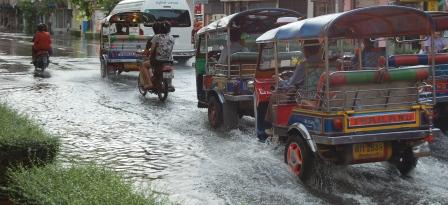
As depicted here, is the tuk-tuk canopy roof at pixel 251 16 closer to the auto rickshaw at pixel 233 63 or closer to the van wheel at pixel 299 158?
the auto rickshaw at pixel 233 63

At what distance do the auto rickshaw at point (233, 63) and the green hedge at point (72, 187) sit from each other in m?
5.07

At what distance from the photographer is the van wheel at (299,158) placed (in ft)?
22.4

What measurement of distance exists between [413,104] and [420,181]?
0.89 metres

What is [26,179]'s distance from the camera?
4840 millimetres

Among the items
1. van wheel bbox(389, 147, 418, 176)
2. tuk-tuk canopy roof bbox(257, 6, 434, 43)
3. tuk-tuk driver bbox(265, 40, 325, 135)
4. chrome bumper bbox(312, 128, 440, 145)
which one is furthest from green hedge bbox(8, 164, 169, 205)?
van wheel bbox(389, 147, 418, 176)

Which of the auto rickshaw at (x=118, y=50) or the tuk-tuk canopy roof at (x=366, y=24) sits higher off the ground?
the tuk-tuk canopy roof at (x=366, y=24)

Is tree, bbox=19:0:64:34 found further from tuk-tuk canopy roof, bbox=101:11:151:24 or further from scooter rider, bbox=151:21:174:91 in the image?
scooter rider, bbox=151:21:174:91

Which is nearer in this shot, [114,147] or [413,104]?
[413,104]

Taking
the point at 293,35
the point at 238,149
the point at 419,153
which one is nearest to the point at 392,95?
the point at 419,153

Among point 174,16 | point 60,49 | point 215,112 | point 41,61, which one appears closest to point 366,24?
point 215,112

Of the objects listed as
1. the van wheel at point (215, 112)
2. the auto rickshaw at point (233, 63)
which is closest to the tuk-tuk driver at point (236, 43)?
the auto rickshaw at point (233, 63)

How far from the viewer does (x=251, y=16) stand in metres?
10.6

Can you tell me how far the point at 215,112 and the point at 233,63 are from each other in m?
0.93

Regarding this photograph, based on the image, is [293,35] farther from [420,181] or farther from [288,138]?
[420,181]
